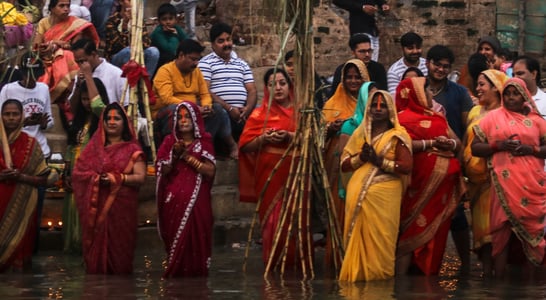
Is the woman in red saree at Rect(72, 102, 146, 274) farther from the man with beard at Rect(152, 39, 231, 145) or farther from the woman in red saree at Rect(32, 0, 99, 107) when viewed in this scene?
the woman in red saree at Rect(32, 0, 99, 107)

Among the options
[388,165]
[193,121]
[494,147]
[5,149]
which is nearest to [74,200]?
[5,149]

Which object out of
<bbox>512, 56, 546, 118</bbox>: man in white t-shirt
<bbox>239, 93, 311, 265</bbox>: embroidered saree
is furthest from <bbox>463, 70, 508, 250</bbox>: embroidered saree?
<bbox>239, 93, 311, 265</bbox>: embroidered saree

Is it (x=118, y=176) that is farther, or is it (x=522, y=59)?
(x=522, y=59)

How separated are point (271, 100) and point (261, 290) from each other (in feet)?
5.06

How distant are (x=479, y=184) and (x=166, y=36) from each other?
4497 millimetres

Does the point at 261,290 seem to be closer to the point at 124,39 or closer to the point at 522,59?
the point at 522,59

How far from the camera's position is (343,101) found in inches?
571

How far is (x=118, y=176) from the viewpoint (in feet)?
45.9

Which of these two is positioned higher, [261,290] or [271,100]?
[271,100]

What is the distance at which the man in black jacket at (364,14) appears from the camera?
18.1 meters

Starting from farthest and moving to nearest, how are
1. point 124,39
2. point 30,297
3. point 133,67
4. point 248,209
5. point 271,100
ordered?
point 124,39 < point 248,209 < point 133,67 < point 271,100 < point 30,297

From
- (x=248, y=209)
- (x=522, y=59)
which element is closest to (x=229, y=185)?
(x=248, y=209)

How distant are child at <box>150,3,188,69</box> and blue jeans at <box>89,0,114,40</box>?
4.03ft

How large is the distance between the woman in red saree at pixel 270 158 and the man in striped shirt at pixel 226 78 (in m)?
2.20
